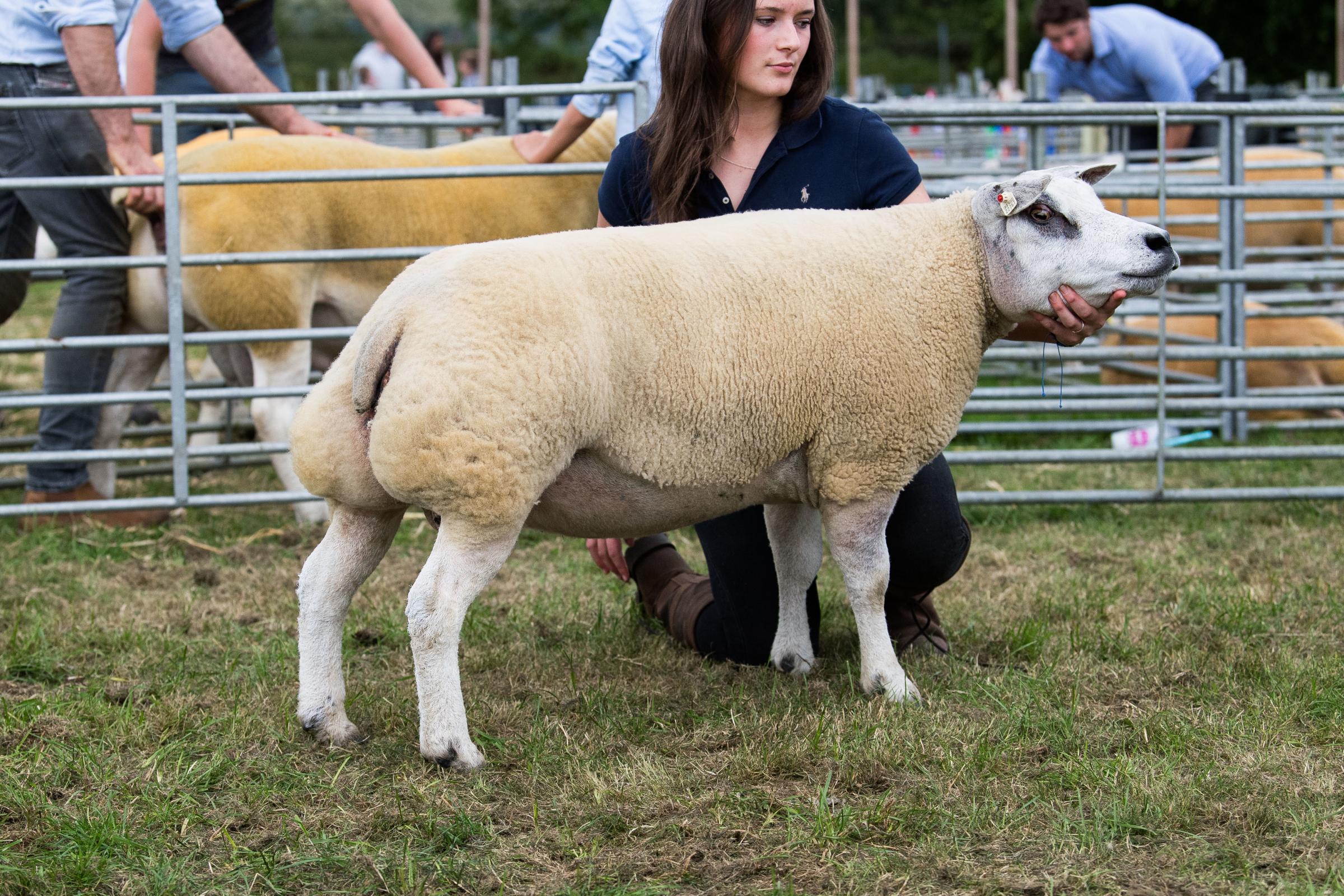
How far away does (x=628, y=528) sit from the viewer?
2.80 meters

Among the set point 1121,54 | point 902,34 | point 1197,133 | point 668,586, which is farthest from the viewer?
point 902,34

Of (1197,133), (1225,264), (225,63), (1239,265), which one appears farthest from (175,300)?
(1197,133)

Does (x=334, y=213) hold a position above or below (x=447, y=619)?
above

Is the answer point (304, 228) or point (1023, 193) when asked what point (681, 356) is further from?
point (304, 228)

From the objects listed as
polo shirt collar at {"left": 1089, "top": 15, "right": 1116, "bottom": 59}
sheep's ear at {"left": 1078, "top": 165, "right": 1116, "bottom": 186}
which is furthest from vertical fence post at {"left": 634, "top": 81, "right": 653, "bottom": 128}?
polo shirt collar at {"left": 1089, "top": 15, "right": 1116, "bottom": 59}

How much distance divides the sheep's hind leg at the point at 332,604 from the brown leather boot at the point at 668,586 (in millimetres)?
934

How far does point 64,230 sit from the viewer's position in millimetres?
4695

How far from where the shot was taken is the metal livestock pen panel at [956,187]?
4453mm

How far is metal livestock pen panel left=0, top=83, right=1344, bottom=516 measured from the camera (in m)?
4.45

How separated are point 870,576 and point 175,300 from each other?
2759mm

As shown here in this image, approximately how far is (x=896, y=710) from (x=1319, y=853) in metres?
0.86

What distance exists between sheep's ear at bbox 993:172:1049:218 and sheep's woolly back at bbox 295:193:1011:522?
0.14 m

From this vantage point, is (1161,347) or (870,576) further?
(1161,347)

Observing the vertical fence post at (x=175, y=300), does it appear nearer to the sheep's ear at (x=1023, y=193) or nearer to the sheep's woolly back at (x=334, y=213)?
the sheep's woolly back at (x=334, y=213)
